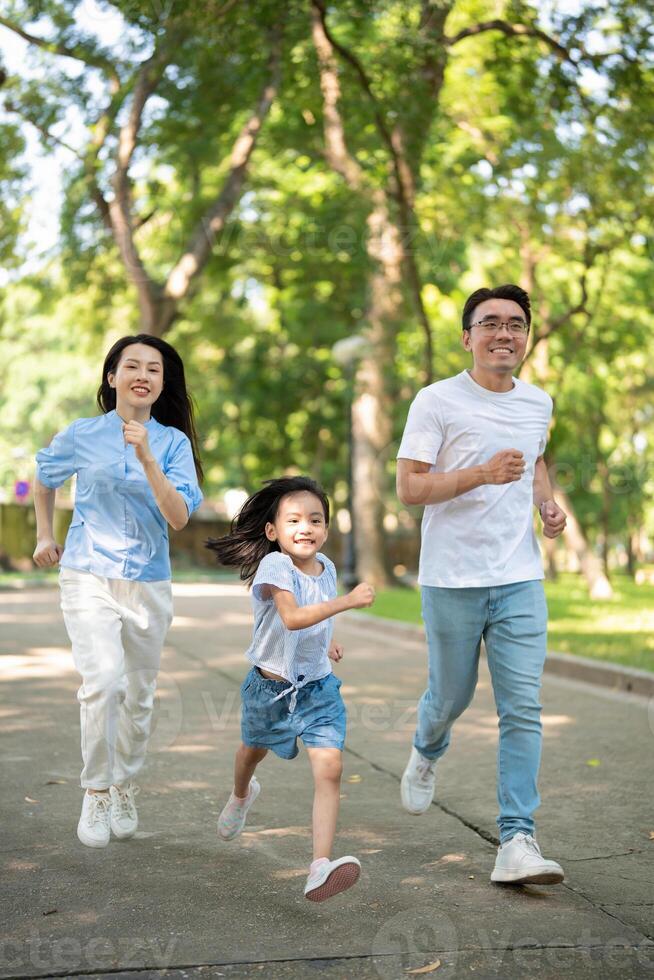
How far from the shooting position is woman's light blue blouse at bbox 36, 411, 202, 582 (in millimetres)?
5078

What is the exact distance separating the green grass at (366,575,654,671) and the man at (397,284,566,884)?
6.07 meters

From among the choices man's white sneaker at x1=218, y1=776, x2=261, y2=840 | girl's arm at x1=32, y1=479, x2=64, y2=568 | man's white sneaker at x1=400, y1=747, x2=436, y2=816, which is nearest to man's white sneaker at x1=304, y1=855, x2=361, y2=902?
man's white sneaker at x1=218, y1=776, x2=261, y2=840

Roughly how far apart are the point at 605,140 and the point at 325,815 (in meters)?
18.5

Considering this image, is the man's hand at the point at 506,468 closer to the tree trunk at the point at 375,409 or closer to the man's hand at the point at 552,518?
the man's hand at the point at 552,518

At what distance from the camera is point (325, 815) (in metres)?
4.32

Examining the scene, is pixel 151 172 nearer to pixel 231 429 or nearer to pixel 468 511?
pixel 231 429

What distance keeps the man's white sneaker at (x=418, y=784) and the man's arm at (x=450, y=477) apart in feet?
3.52

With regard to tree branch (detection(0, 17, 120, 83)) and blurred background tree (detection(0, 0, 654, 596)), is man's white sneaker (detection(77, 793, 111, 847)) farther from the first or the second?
tree branch (detection(0, 17, 120, 83))

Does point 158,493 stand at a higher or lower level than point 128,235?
lower

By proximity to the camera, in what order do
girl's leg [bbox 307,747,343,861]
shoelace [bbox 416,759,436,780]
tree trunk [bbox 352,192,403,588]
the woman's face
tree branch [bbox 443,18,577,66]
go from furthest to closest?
1. tree trunk [bbox 352,192,403,588]
2. tree branch [bbox 443,18,577,66]
3. shoelace [bbox 416,759,436,780]
4. the woman's face
5. girl's leg [bbox 307,747,343,861]

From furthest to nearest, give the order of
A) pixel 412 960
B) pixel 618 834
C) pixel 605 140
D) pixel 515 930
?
pixel 605 140, pixel 618 834, pixel 515 930, pixel 412 960

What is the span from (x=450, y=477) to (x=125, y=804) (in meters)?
1.73

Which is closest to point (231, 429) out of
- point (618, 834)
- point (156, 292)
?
point (156, 292)

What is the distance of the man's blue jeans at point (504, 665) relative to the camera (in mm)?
4805
